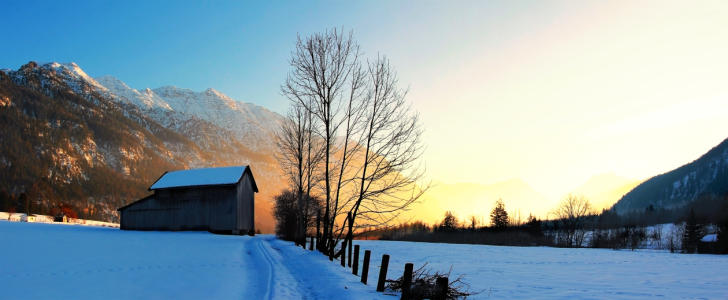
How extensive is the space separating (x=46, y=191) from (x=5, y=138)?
142ft

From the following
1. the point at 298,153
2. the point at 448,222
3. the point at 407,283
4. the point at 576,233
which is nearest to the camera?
the point at 407,283

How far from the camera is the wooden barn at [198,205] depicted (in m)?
39.1

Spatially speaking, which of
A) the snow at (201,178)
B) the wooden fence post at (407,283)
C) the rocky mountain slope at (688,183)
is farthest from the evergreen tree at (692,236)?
the rocky mountain slope at (688,183)

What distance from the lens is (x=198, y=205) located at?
39.7 metres

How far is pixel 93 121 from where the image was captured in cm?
18938

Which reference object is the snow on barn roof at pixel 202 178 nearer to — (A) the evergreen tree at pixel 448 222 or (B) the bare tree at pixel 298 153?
(B) the bare tree at pixel 298 153

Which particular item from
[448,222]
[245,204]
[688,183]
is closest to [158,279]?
[245,204]

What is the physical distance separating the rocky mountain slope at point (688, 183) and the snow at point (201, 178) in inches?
5975

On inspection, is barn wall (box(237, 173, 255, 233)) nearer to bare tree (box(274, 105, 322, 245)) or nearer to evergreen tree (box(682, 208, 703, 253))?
bare tree (box(274, 105, 322, 245))

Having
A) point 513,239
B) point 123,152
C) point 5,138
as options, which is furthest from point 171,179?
point 123,152

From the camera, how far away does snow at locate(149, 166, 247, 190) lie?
39.9m

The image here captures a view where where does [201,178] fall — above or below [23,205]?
above

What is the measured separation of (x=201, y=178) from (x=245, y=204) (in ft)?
17.1

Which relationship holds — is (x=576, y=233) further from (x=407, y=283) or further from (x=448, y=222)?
(x=407, y=283)
